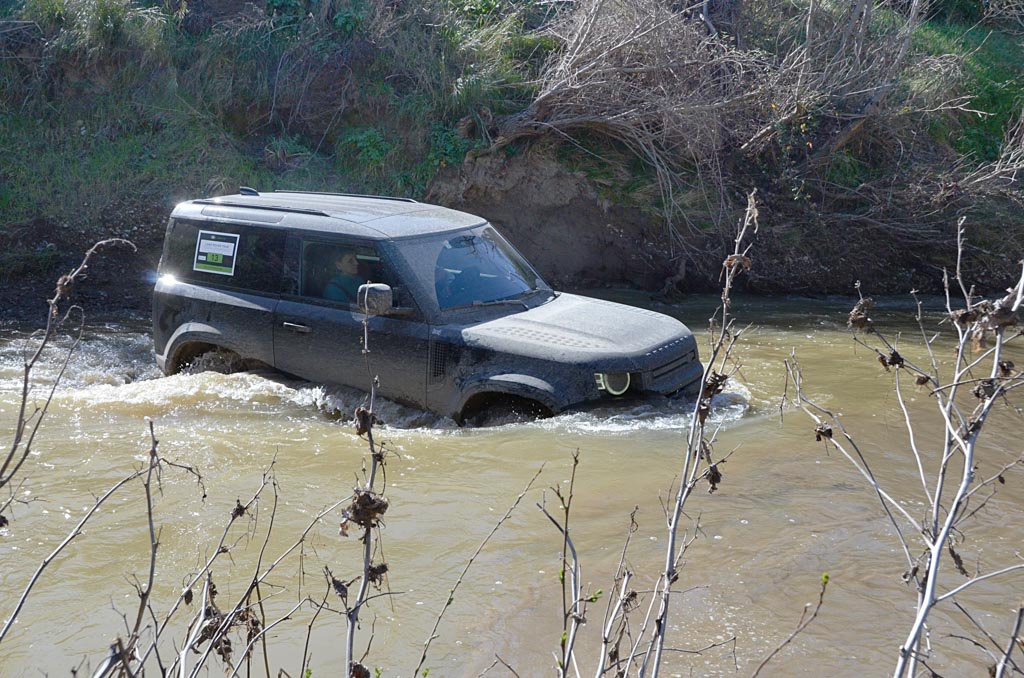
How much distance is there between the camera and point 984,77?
16.9m

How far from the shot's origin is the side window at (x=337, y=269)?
6953 mm

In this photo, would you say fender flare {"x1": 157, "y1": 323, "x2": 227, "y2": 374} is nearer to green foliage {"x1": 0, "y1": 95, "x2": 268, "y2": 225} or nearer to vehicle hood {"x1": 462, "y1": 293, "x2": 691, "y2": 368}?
vehicle hood {"x1": 462, "y1": 293, "x2": 691, "y2": 368}

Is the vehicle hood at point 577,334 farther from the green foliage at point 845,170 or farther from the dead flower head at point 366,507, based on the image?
the green foliage at point 845,170

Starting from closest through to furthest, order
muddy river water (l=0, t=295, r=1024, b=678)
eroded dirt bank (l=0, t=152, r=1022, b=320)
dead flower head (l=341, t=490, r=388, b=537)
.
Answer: dead flower head (l=341, t=490, r=388, b=537), muddy river water (l=0, t=295, r=1024, b=678), eroded dirt bank (l=0, t=152, r=1022, b=320)

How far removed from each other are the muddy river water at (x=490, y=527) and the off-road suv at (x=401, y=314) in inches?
9.6

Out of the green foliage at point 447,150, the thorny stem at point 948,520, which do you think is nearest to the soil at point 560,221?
the green foliage at point 447,150

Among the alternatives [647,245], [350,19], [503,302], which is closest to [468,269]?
[503,302]

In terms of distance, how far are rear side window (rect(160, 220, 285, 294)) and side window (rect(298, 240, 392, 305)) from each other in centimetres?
24

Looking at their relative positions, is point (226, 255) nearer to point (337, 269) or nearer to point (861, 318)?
point (337, 269)

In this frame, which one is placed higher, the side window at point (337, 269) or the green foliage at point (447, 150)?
the green foliage at point (447, 150)

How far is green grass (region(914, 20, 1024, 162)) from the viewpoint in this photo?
15.7 metres

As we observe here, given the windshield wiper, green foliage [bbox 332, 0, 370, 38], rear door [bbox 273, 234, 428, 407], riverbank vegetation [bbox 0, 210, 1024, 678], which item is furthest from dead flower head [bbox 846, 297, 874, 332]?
green foliage [bbox 332, 0, 370, 38]

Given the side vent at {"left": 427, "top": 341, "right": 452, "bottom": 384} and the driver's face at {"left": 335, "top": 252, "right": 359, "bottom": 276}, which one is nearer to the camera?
the side vent at {"left": 427, "top": 341, "right": 452, "bottom": 384}

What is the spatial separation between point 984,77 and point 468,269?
13.4m
